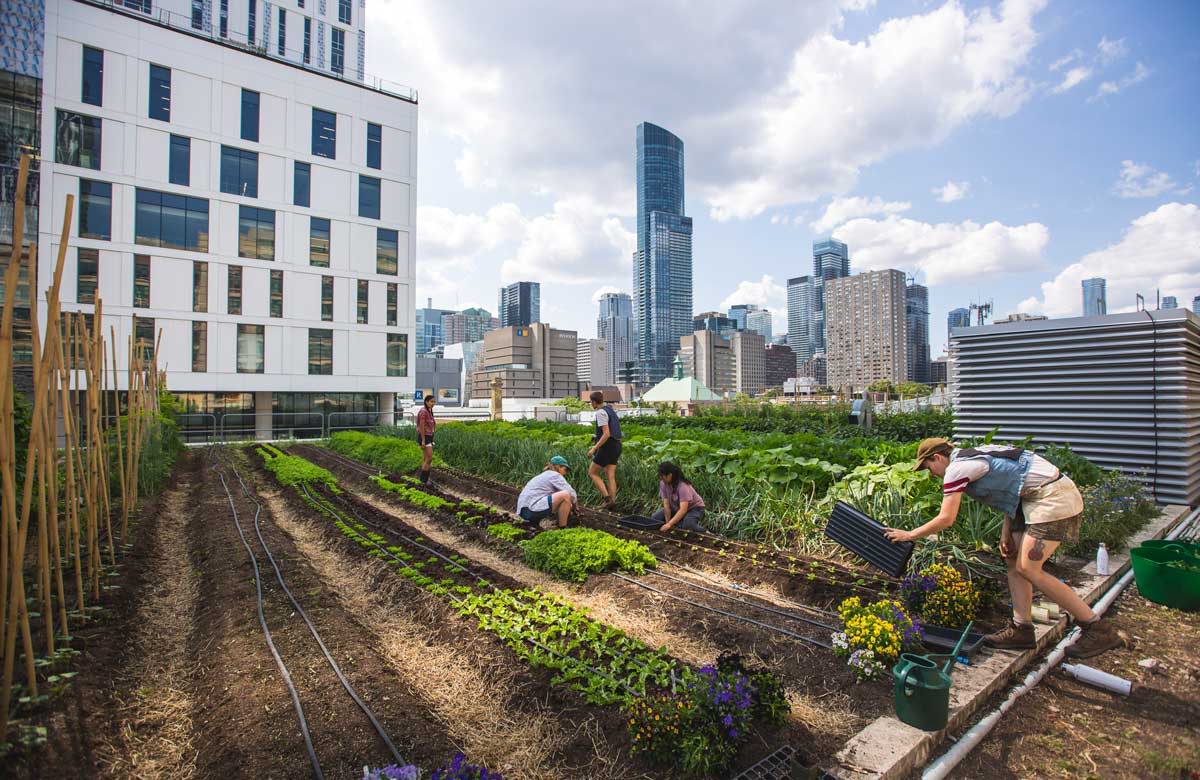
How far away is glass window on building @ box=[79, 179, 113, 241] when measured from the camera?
67.7 feet

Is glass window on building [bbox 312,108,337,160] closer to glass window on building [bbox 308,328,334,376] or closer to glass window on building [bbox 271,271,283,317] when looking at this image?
glass window on building [bbox 271,271,283,317]

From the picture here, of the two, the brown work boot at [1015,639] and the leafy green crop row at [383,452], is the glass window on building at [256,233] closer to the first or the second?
the leafy green crop row at [383,452]

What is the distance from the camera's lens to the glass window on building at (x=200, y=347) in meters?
22.5

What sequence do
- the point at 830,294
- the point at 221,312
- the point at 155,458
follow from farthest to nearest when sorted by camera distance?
the point at 830,294, the point at 221,312, the point at 155,458

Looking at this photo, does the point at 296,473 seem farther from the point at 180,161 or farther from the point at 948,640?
the point at 180,161

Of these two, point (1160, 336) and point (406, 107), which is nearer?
point (1160, 336)

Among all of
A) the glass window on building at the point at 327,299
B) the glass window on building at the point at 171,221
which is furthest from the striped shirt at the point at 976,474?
the glass window on building at the point at 171,221

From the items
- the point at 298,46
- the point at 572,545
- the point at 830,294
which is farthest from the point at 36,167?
the point at 830,294

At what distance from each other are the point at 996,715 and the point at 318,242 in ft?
93.7

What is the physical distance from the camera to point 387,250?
27312 mm

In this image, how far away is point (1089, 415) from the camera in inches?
293

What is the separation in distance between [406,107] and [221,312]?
44.1 feet

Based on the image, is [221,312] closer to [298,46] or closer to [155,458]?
[155,458]

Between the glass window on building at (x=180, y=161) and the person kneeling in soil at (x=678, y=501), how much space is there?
25759mm
